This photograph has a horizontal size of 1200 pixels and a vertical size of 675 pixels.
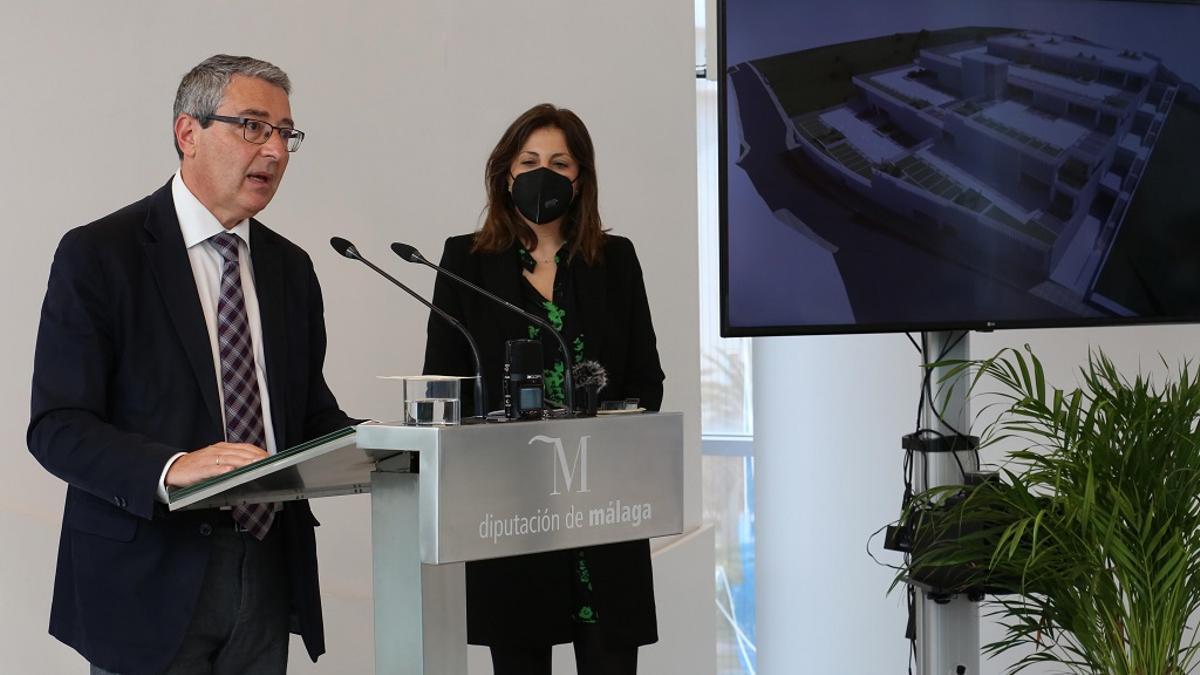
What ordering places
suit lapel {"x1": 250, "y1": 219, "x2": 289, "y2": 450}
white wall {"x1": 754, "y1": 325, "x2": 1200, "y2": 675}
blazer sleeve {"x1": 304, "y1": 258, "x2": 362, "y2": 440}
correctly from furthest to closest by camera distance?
white wall {"x1": 754, "y1": 325, "x2": 1200, "y2": 675} → blazer sleeve {"x1": 304, "y1": 258, "x2": 362, "y2": 440} → suit lapel {"x1": 250, "y1": 219, "x2": 289, "y2": 450}

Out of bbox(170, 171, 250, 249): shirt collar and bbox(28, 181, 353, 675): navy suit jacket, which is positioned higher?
bbox(170, 171, 250, 249): shirt collar

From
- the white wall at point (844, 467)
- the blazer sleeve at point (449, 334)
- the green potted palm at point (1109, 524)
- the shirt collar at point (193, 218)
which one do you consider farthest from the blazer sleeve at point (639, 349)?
the white wall at point (844, 467)

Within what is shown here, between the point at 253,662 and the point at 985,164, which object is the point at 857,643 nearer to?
the point at 985,164

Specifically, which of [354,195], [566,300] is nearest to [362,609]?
Answer: [354,195]

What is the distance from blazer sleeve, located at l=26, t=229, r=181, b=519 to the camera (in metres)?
1.76

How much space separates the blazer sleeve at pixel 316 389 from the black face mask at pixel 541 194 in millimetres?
508

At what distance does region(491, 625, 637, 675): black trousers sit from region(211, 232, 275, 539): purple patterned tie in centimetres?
71

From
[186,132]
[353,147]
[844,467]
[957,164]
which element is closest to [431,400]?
Result: [186,132]

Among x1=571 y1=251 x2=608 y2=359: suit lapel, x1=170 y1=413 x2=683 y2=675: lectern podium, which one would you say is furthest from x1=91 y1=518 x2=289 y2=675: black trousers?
x1=571 y1=251 x2=608 y2=359: suit lapel

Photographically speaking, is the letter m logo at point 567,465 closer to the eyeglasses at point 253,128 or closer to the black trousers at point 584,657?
the eyeglasses at point 253,128

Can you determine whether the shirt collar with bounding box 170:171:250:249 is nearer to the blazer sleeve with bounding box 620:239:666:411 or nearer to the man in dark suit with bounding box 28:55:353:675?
the man in dark suit with bounding box 28:55:353:675

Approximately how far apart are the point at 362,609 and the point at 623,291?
4.86 feet

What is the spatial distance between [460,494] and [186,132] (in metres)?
0.91

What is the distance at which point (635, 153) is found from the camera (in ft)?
14.1
